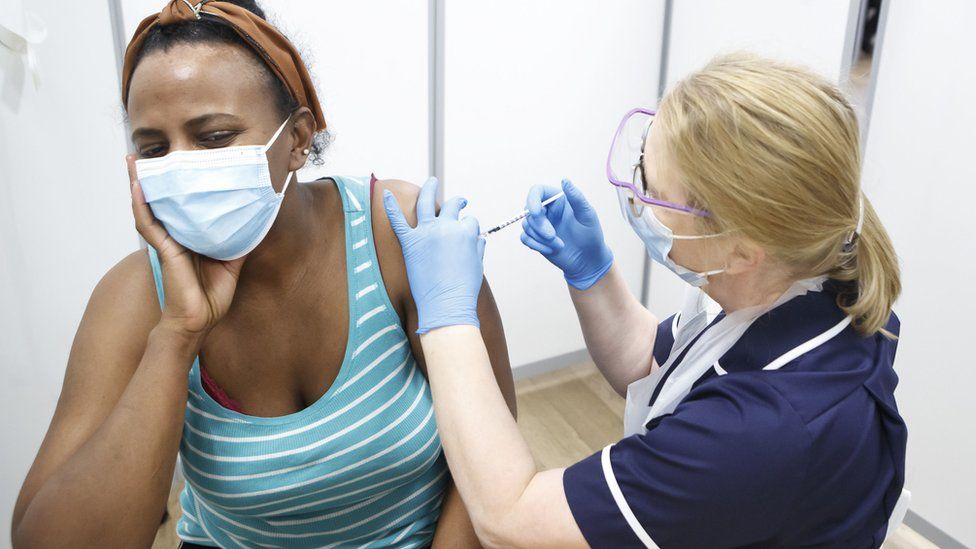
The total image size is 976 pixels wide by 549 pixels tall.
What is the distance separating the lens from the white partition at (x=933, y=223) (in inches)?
69.5

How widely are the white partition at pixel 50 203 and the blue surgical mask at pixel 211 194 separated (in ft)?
3.03

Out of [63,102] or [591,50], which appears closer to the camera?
[63,102]

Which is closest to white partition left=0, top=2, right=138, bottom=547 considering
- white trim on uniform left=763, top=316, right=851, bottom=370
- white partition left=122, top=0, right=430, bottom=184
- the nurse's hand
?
white partition left=122, top=0, right=430, bottom=184

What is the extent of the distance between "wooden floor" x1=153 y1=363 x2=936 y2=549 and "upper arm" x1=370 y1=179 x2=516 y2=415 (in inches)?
48.2

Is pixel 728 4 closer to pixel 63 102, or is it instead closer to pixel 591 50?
pixel 591 50

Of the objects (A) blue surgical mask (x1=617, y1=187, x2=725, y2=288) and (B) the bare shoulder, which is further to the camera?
(B) the bare shoulder

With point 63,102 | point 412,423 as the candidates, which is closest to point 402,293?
point 412,423

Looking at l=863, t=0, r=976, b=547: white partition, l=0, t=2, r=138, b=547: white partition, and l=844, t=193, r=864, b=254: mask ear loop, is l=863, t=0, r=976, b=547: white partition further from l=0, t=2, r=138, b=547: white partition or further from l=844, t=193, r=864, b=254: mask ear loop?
l=0, t=2, r=138, b=547: white partition

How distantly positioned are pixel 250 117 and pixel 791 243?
0.76m

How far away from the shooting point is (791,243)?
2.98 ft

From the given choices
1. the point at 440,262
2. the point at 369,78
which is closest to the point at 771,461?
the point at 440,262

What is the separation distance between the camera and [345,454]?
1.07 metres

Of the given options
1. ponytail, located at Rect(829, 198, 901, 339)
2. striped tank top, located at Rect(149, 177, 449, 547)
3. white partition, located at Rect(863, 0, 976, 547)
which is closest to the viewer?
ponytail, located at Rect(829, 198, 901, 339)

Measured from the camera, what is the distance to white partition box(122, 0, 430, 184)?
2.03 m
